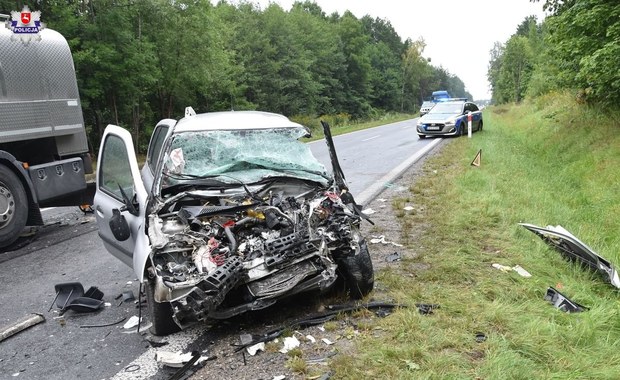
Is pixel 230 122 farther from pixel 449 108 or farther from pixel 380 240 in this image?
pixel 449 108

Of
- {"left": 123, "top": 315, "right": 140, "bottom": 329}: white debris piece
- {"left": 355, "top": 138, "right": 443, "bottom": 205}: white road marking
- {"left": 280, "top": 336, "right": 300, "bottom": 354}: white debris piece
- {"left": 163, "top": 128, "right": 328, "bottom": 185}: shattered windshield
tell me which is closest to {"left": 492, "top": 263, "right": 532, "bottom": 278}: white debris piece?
{"left": 163, "top": 128, "right": 328, "bottom": 185}: shattered windshield

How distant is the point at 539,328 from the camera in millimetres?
3355

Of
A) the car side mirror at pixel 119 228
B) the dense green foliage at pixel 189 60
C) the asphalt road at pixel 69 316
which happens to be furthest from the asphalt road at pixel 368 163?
the car side mirror at pixel 119 228

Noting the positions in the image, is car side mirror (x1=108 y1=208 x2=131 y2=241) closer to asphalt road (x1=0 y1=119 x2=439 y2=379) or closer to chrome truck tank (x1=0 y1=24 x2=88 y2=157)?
asphalt road (x1=0 y1=119 x2=439 y2=379)

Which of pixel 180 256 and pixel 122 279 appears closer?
pixel 180 256

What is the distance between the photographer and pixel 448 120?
747 inches

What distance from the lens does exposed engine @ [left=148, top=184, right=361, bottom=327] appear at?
3.19 meters

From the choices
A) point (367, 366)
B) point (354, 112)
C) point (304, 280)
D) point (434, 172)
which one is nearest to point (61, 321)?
point (304, 280)

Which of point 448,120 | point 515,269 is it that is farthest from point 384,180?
point 448,120

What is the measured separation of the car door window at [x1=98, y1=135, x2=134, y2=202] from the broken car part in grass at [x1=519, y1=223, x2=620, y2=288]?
4.29m

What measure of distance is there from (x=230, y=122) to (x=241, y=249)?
193cm

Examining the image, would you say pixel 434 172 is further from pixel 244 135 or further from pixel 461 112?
pixel 461 112

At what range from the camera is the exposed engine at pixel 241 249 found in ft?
Result: 10.5

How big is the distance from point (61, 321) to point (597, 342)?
4174mm
